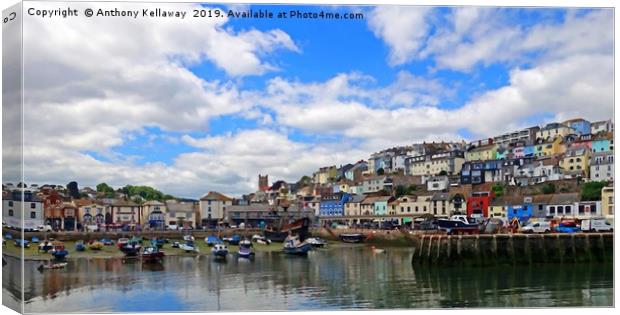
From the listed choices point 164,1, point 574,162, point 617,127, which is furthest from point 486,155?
point 164,1

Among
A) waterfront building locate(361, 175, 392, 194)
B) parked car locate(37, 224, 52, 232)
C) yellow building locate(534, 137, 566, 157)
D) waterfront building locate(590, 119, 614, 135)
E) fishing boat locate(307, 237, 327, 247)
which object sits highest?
waterfront building locate(590, 119, 614, 135)

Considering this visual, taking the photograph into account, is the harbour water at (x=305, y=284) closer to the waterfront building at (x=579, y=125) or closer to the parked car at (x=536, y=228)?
the parked car at (x=536, y=228)

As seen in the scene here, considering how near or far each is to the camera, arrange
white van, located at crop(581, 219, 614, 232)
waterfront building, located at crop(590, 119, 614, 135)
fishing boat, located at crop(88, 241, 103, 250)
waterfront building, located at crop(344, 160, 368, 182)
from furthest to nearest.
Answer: fishing boat, located at crop(88, 241, 103, 250)
waterfront building, located at crop(344, 160, 368, 182)
white van, located at crop(581, 219, 614, 232)
waterfront building, located at crop(590, 119, 614, 135)

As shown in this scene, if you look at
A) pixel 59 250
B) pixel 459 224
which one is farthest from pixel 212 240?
pixel 459 224

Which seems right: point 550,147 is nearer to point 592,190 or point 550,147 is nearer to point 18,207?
point 592,190

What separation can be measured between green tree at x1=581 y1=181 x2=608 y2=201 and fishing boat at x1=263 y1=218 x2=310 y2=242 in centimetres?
450

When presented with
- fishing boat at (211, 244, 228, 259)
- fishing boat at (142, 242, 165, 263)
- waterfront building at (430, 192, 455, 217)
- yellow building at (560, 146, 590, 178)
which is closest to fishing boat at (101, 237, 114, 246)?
fishing boat at (142, 242, 165, 263)

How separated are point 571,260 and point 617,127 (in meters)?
3.32

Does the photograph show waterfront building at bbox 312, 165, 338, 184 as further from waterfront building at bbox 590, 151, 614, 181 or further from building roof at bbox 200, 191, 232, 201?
waterfront building at bbox 590, 151, 614, 181

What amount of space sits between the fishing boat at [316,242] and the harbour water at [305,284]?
231 mm

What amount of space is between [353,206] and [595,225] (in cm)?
379

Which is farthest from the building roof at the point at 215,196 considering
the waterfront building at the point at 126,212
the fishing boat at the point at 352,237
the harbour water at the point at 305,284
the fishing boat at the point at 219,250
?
the fishing boat at the point at 352,237

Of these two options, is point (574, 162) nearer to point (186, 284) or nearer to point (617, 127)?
point (617, 127)

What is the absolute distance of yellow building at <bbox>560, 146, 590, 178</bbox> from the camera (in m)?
11.1
